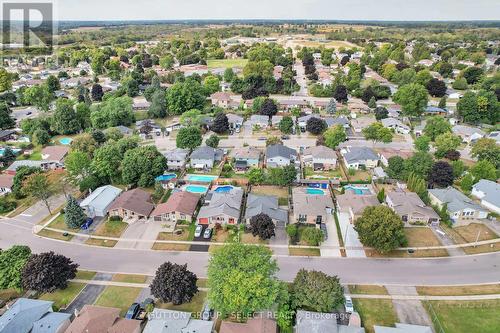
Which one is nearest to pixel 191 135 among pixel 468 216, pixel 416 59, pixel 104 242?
pixel 104 242

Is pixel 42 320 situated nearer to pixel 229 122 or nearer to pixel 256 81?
pixel 229 122

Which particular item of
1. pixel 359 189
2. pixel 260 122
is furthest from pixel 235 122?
pixel 359 189

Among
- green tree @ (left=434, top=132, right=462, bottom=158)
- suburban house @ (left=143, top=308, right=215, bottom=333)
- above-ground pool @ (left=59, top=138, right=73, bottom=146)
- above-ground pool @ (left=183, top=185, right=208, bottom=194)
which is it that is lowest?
suburban house @ (left=143, top=308, right=215, bottom=333)

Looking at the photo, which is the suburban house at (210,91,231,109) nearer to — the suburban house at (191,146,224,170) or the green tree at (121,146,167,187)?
the suburban house at (191,146,224,170)

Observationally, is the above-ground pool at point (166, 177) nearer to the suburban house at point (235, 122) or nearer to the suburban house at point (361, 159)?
the suburban house at point (235, 122)

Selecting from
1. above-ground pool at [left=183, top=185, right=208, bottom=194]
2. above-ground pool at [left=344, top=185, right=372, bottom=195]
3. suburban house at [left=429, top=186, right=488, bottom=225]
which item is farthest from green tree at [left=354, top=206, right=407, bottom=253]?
above-ground pool at [left=183, top=185, right=208, bottom=194]

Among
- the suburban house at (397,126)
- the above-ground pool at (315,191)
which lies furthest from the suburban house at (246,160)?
the suburban house at (397,126)
